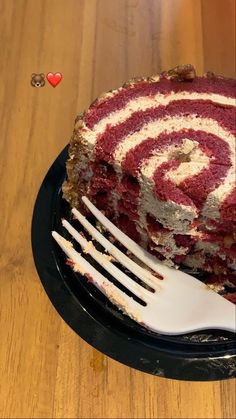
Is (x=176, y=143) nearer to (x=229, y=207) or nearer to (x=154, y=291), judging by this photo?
(x=229, y=207)

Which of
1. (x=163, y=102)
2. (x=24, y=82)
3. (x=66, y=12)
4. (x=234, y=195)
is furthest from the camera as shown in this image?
(x=66, y=12)

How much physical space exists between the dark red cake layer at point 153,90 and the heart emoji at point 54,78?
33 centimetres

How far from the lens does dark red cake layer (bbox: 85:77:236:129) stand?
3.71 feet

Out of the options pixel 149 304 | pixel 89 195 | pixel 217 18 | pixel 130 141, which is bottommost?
pixel 149 304

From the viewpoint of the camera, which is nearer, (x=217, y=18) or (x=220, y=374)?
(x=220, y=374)

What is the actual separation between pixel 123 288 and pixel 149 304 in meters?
0.07

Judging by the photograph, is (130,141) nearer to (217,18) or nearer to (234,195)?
(234,195)

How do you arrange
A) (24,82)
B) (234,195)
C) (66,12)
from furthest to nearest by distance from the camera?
(66,12) < (24,82) < (234,195)

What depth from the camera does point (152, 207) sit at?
1.07 meters

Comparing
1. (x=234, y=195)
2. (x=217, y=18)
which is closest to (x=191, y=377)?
(x=234, y=195)

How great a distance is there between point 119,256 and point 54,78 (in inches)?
21.3

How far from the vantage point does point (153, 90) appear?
1145mm

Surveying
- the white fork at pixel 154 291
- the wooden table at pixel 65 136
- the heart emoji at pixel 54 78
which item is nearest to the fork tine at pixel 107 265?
the white fork at pixel 154 291

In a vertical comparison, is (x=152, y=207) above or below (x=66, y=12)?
below
